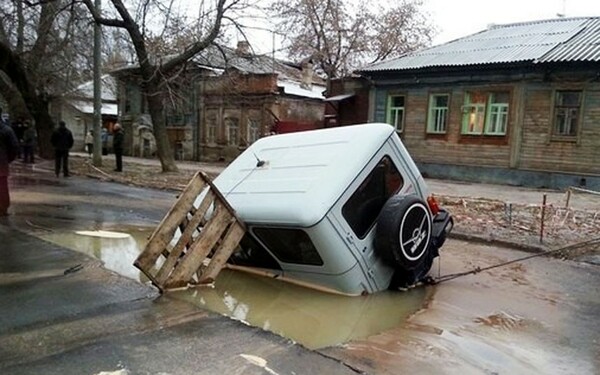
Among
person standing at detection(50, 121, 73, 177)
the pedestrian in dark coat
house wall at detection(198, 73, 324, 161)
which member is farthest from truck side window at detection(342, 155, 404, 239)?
house wall at detection(198, 73, 324, 161)

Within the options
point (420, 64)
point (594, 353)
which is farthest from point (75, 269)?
point (420, 64)

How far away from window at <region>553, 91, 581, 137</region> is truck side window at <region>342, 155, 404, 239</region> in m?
15.4

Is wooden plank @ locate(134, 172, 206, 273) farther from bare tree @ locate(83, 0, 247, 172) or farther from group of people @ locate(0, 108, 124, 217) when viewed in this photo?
bare tree @ locate(83, 0, 247, 172)

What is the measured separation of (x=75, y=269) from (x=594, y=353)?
497cm

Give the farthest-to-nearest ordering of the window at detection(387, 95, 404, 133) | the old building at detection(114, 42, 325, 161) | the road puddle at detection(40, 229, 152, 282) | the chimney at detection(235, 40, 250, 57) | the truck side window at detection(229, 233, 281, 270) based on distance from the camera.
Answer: the old building at detection(114, 42, 325, 161), the window at detection(387, 95, 404, 133), the chimney at detection(235, 40, 250, 57), the road puddle at detection(40, 229, 152, 282), the truck side window at detection(229, 233, 281, 270)

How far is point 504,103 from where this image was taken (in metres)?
20.1

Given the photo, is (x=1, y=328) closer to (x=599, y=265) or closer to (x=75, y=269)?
(x=75, y=269)

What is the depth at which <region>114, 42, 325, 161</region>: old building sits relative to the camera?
→ 88.3ft

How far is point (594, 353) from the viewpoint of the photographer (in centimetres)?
409

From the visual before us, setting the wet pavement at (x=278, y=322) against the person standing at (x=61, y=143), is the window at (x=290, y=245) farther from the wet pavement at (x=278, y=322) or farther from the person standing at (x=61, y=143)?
the person standing at (x=61, y=143)

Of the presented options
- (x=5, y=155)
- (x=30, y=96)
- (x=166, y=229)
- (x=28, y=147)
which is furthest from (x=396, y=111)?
(x=166, y=229)

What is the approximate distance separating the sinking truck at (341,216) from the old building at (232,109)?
18.0m

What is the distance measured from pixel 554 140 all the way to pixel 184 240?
17167 mm

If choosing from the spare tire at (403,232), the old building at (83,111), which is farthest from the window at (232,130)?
the spare tire at (403,232)
